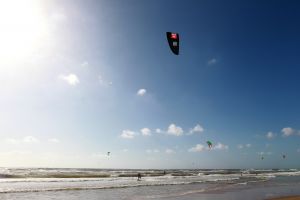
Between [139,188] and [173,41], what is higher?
[173,41]

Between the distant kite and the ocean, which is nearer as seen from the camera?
the distant kite

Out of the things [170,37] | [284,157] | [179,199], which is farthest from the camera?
[284,157]

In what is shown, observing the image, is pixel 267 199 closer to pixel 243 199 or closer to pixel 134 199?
pixel 243 199

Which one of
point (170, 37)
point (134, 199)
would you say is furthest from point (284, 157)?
point (170, 37)

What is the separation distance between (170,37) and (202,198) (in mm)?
17550

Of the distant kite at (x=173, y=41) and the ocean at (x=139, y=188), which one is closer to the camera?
the distant kite at (x=173, y=41)

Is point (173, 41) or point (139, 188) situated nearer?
point (173, 41)

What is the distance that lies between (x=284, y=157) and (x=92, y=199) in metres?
79.2

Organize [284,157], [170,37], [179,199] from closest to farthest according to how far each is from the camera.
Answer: [170,37] < [179,199] < [284,157]

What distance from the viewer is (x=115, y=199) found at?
2762cm

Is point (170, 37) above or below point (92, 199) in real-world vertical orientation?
above

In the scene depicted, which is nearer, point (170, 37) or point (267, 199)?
point (170, 37)

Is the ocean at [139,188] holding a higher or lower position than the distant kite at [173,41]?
lower

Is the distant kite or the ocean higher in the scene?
the distant kite
